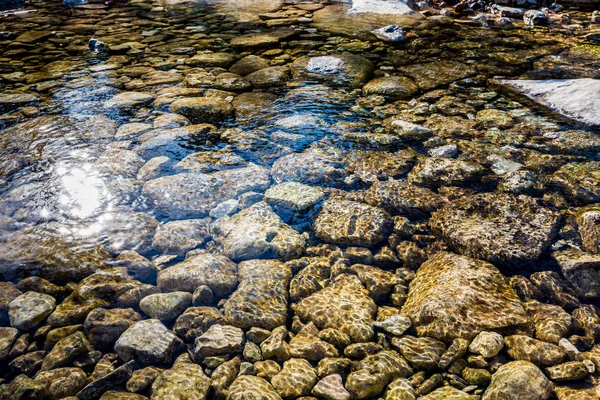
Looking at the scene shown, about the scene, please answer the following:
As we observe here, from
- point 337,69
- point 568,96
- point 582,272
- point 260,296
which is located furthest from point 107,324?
point 568,96

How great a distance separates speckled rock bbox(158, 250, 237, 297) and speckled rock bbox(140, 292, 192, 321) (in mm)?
88

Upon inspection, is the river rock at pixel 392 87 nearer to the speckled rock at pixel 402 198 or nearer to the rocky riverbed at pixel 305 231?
the rocky riverbed at pixel 305 231

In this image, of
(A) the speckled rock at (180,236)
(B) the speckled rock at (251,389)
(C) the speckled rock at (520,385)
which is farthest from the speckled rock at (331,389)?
(A) the speckled rock at (180,236)

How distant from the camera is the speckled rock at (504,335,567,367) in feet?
7.32

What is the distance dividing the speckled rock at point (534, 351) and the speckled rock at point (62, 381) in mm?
2682

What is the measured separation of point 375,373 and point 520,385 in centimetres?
79

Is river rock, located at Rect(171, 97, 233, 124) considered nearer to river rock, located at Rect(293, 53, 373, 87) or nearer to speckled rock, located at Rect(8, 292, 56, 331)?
river rock, located at Rect(293, 53, 373, 87)

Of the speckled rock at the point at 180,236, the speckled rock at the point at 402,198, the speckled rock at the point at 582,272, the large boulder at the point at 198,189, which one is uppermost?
the large boulder at the point at 198,189

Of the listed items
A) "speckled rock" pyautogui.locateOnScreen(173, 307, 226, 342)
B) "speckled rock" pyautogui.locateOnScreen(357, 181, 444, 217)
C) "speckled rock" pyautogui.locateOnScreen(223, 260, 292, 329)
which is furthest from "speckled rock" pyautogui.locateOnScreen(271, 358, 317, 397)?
"speckled rock" pyautogui.locateOnScreen(357, 181, 444, 217)

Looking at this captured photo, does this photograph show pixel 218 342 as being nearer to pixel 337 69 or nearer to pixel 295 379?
pixel 295 379

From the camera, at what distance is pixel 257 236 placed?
3.26 meters

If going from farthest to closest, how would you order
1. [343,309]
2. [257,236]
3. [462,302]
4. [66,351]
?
1. [257,236]
2. [343,309]
3. [462,302]
4. [66,351]

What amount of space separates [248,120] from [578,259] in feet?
13.1

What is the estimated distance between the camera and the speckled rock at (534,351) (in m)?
2.23
